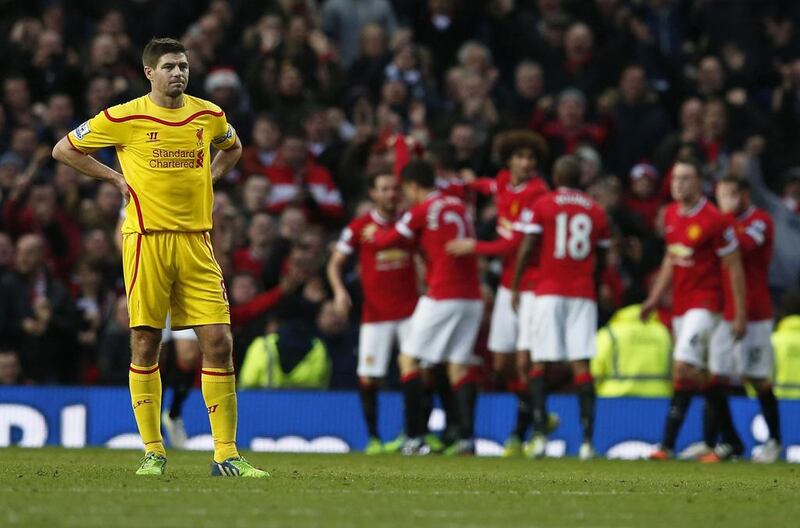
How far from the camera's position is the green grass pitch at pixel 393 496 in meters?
7.34

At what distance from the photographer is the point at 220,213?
16875 millimetres

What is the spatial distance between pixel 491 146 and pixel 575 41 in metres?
2.65

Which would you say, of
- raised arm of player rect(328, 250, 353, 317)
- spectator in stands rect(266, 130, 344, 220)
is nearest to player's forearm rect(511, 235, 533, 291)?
raised arm of player rect(328, 250, 353, 317)

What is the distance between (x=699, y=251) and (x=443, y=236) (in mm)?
2191

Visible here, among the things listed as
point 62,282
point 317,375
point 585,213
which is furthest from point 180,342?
point 585,213

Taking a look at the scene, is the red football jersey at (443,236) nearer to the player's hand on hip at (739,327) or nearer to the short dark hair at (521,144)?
the short dark hair at (521,144)

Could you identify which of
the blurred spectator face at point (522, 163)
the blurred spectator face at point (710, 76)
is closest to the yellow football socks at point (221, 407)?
the blurred spectator face at point (522, 163)

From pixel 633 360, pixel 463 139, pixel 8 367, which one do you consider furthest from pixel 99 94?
pixel 633 360

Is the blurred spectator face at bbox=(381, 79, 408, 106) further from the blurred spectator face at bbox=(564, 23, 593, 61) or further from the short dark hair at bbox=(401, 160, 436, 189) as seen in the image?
the short dark hair at bbox=(401, 160, 436, 189)

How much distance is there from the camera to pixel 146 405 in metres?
9.74

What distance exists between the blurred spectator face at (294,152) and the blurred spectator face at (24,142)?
2737mm

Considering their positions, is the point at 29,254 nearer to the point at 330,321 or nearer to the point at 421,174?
the point at 330,321

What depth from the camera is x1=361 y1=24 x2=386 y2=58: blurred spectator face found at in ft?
65.6

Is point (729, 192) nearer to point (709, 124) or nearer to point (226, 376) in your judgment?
point (709, 124)
